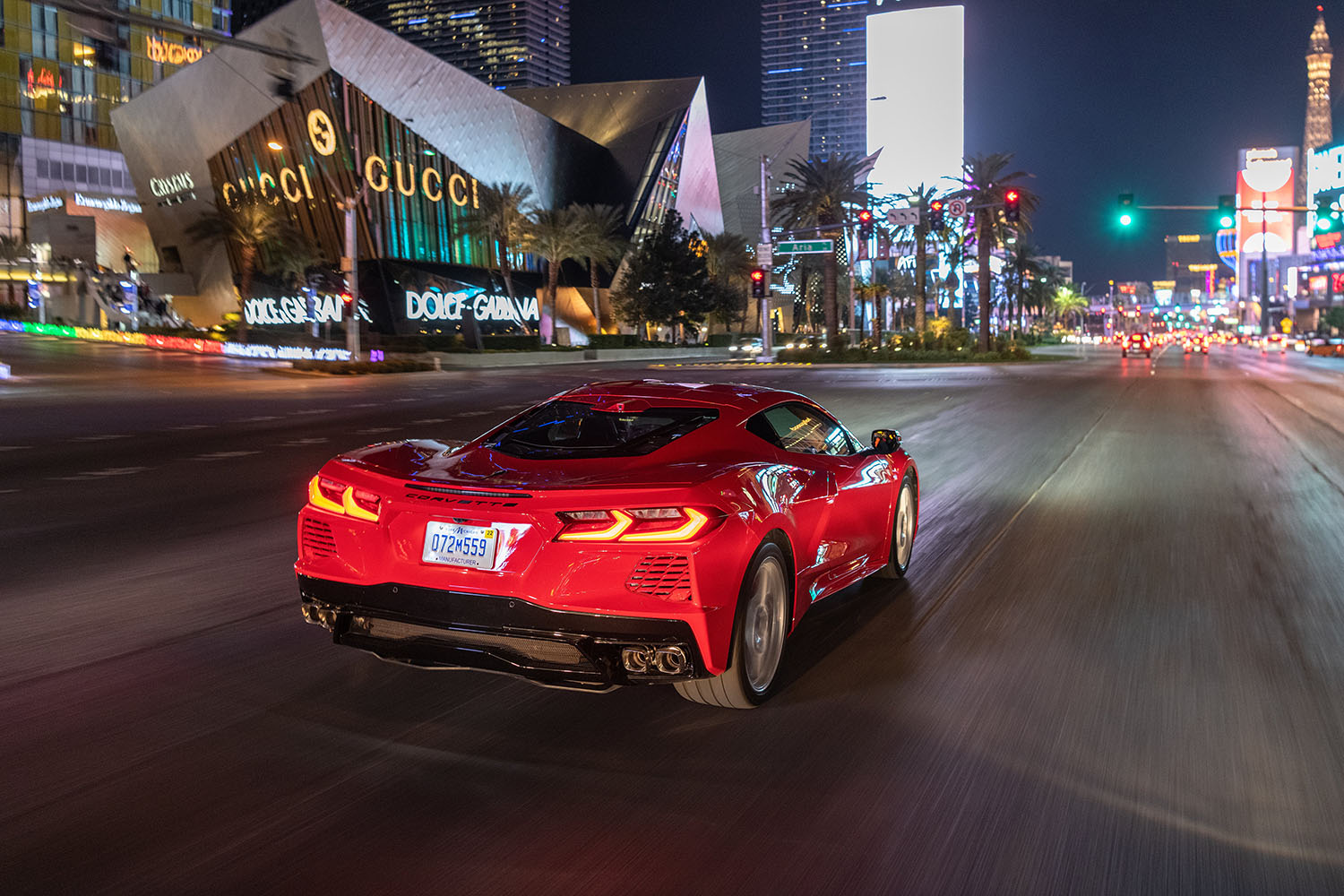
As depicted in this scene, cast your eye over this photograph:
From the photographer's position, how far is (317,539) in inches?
182

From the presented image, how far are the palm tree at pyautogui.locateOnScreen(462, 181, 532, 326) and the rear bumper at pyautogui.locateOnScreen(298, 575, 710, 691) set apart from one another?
68.9 metres

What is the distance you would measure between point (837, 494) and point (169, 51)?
12283 cm

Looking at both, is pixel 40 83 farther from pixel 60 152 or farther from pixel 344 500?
pixel 344 500

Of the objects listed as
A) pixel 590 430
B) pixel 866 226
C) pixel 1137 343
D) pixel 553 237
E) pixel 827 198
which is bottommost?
pixel 590 430

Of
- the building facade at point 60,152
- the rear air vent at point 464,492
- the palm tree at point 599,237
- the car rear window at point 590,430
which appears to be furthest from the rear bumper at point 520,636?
the building facade at point 60,152

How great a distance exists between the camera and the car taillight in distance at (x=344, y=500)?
4.45 meters

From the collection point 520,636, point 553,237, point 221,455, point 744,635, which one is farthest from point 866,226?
point 520,636

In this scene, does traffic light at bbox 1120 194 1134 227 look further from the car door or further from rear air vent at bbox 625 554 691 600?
rear air vent at bbox 625 554 691 600

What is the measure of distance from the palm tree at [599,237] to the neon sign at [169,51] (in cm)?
5221

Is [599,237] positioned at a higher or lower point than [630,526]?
higher

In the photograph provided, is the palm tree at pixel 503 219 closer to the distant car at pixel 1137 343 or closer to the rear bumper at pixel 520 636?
the distant car at pixel 1137 343

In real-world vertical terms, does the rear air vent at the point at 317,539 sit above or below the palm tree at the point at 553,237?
below

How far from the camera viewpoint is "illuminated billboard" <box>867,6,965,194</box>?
193m

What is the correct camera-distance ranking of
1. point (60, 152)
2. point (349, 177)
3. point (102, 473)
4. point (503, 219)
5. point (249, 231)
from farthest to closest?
1. point (60, 152)
2. point (503, 219)
3. point (249, 231)
4. point (349, 177)
5. point (102, 473)
